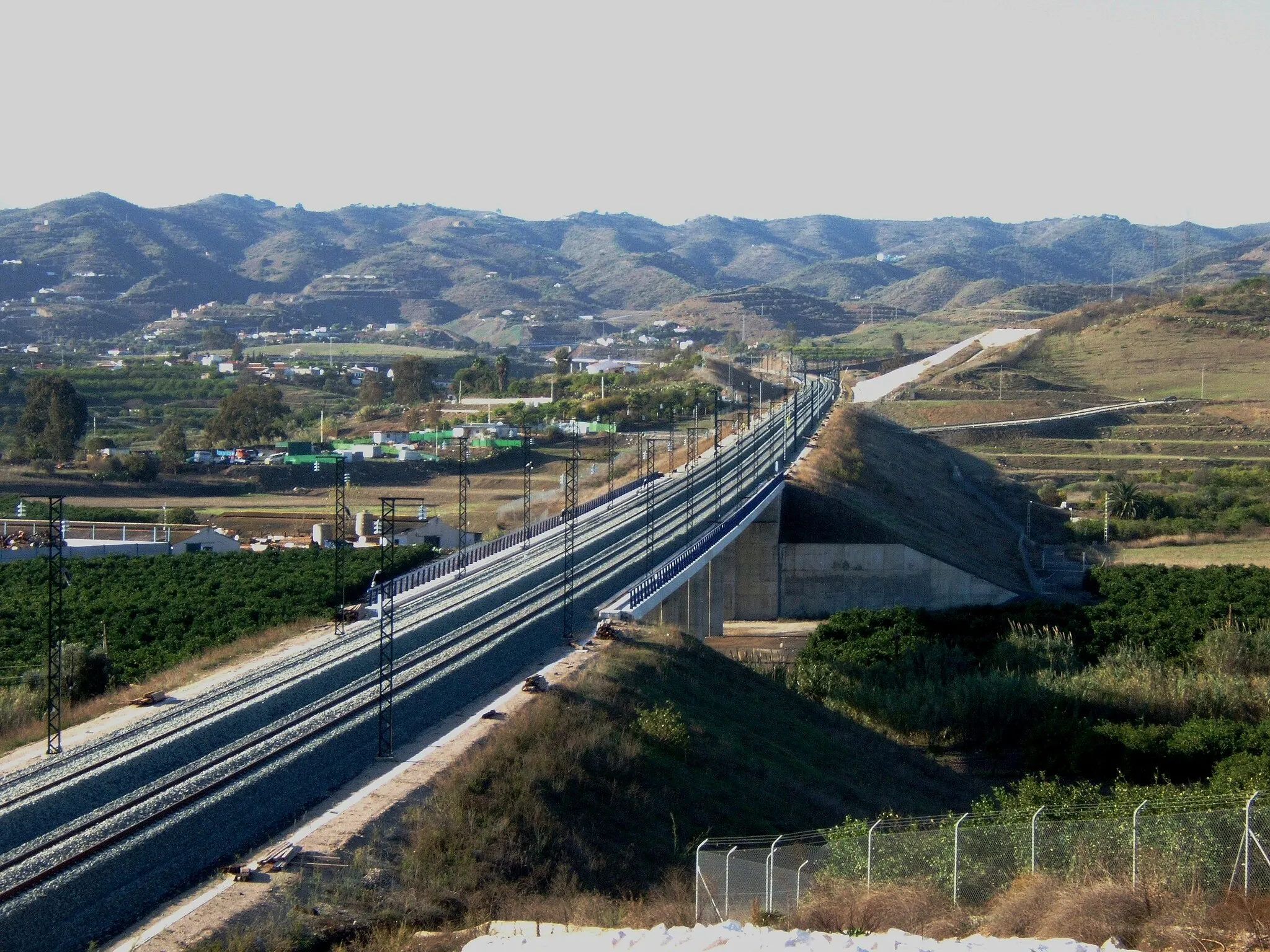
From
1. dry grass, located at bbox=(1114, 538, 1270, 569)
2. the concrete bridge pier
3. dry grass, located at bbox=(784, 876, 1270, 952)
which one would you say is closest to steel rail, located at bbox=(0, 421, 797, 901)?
dry grass, located at bbox=(784, 876, 1270, 952)

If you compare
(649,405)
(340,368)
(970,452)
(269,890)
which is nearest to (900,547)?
(269,890)

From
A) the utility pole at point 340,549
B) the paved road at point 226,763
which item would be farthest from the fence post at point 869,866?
the utility pole at point 340,549

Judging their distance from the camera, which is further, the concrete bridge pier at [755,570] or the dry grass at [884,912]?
the concrete bridge pier at [755,570]

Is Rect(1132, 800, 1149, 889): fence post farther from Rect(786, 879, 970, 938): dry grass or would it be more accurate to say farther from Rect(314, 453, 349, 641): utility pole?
Rect(314, 453, 349, 641): utility pole

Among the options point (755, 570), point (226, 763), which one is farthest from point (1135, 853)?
point (755, 570)

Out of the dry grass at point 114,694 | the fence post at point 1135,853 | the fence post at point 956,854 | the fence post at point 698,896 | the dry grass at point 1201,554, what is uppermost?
the fence post at point 1135,853

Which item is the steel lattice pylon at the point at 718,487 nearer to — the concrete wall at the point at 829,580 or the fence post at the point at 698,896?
the concrete wall at the point at 829,580
